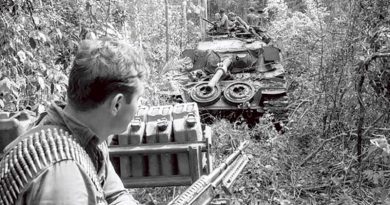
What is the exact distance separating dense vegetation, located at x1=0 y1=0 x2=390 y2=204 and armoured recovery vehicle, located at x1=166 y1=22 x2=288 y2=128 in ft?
1.47

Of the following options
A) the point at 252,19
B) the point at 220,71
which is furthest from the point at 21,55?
the point at 252,19

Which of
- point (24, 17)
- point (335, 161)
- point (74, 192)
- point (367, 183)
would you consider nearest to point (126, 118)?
point (74, 192)

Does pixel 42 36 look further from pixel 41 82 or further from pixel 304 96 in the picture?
pixel 304 96

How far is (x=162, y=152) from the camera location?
339 centimetres

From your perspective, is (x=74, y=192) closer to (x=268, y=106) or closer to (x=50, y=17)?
(x=50, y=17)

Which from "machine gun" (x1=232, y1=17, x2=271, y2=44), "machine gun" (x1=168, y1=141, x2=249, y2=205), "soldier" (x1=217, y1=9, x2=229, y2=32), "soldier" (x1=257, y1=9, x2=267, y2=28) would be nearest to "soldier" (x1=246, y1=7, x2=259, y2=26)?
"soldier" (x1=257, y1=9, x2=267, y2=28)

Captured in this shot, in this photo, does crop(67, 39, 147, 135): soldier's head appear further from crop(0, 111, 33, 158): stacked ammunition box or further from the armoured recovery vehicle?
the armoured recovery vehicle

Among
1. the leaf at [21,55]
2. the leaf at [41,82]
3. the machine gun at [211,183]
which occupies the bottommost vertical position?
the machine gun at [211,183]

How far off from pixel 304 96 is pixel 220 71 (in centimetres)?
163

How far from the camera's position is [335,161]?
6.85 m

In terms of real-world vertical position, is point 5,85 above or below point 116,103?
below

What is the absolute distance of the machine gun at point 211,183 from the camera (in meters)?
2.62

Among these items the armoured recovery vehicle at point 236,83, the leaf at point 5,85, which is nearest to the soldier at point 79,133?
the leaf at point 5,85

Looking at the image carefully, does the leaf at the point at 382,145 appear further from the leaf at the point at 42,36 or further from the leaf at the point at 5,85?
the leaf at the point at 5,85
